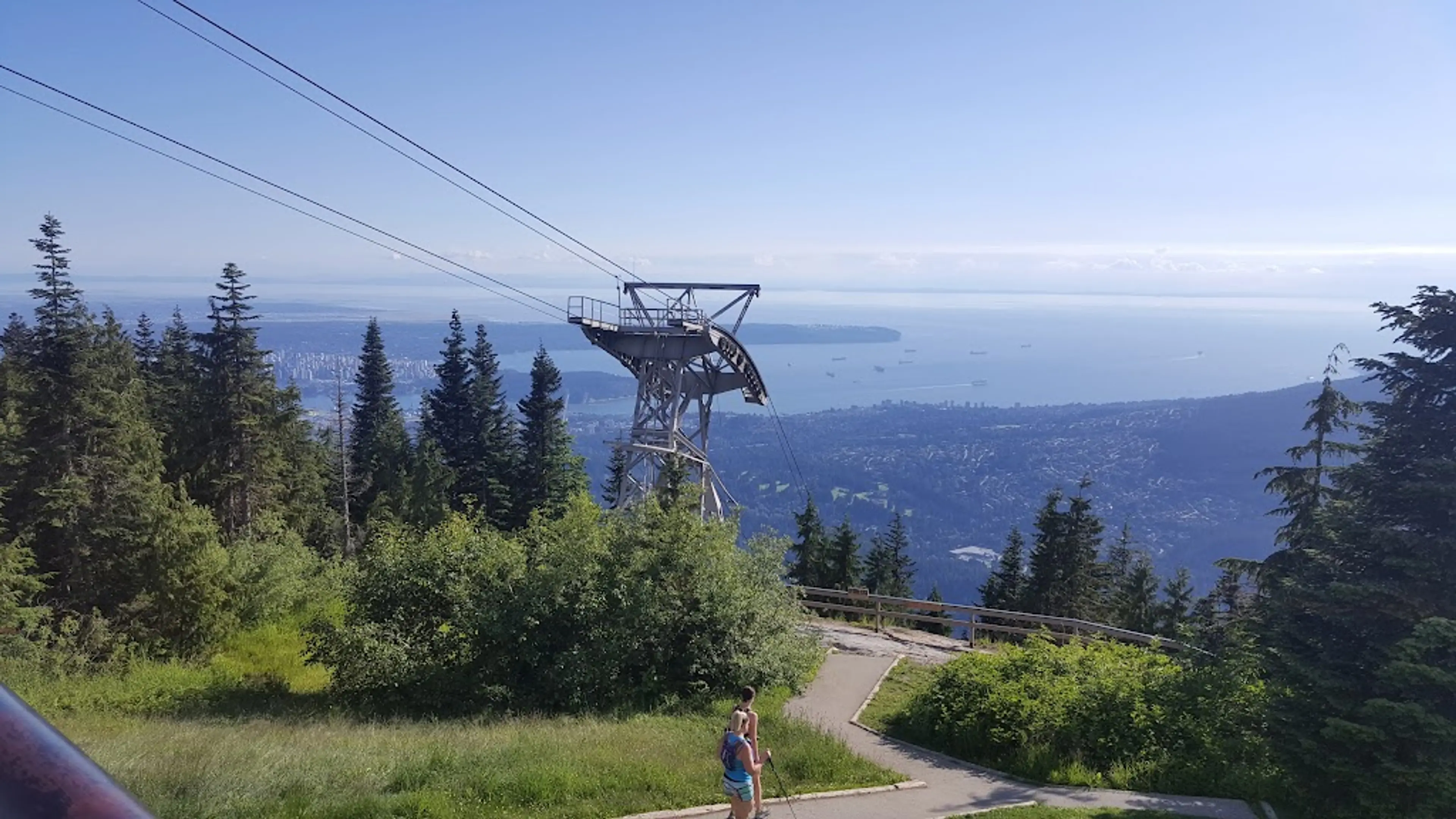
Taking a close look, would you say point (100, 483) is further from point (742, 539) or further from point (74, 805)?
point (74, 805)

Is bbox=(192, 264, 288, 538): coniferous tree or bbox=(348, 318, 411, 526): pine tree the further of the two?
bbox=(348, 318, 411, 526): pine tree

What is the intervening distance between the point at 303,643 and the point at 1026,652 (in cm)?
1853

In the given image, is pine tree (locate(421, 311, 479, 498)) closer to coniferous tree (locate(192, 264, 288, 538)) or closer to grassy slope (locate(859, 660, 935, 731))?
coniferous tree (locate(192, 264, 288, 538))

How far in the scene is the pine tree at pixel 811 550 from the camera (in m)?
49.7

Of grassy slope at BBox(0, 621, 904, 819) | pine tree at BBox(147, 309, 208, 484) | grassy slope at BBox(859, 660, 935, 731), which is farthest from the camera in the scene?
pine tree at BBox(147, 309, 208, 484)

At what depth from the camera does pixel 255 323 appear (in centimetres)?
3866

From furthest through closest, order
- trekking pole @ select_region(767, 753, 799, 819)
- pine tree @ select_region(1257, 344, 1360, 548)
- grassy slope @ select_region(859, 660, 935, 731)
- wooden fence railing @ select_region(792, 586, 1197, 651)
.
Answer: pine tree @ select_region(1257, 344, 1360, 548) < wooden fence railing @ select_region(792, 586, 1197, 651) < grassy slope @ select_region(859, 660, 935, 731) < trekking pole @ select_region(767, 753, 799, 819)

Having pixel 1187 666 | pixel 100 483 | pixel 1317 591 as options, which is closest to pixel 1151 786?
pixel 1187 666

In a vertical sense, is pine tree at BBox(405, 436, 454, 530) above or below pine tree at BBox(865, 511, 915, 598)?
above

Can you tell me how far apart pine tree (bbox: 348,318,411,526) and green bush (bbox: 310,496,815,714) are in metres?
26.7

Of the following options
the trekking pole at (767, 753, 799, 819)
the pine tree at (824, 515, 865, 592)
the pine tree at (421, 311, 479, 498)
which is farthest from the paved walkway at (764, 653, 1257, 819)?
the pine tree at (421, 311, 479, 498)

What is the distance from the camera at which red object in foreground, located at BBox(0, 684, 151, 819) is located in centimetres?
99

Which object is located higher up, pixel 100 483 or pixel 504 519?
pixel 100 483

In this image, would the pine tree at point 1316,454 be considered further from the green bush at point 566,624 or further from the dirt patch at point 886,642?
the green bush at point 566,624
